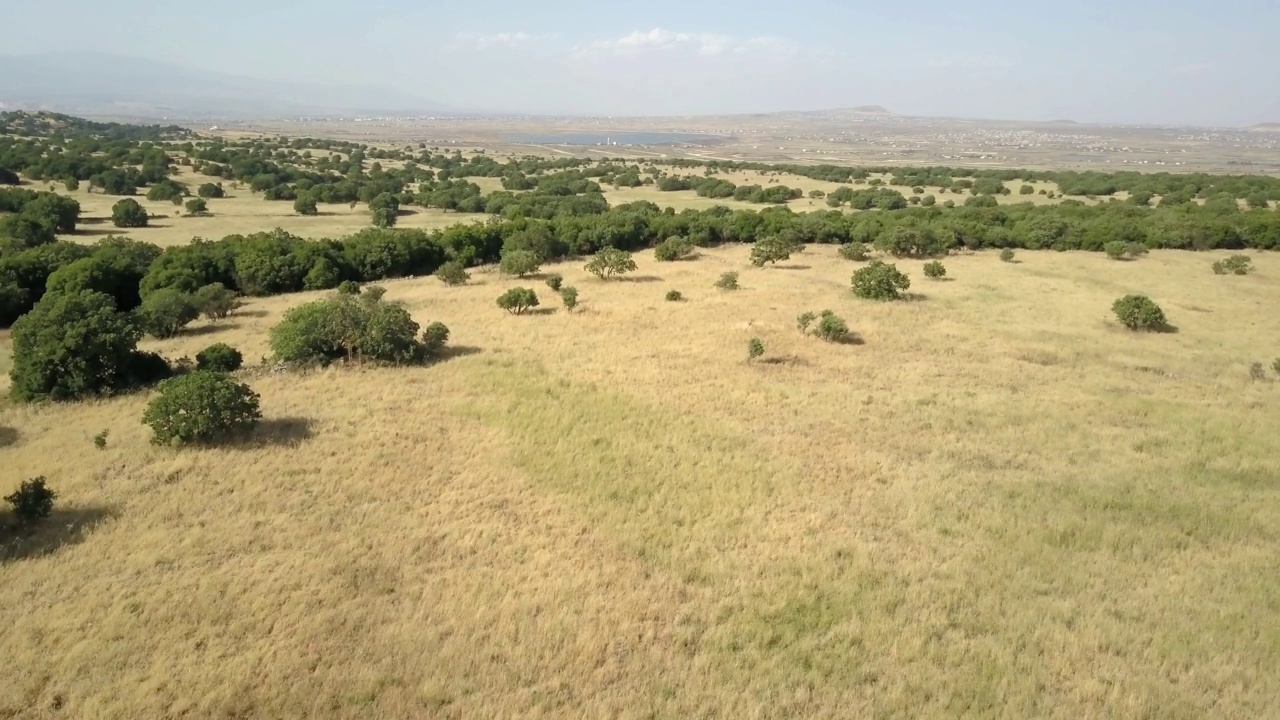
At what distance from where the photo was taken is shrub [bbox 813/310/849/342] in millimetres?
28078

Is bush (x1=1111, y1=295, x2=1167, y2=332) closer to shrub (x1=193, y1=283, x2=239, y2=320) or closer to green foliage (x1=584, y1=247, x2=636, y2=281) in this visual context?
green foliage (x1=584, y1=247, x2=636, y2=281)

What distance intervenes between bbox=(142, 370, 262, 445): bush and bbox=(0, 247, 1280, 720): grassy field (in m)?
0.78

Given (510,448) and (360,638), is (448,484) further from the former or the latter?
(360,638)

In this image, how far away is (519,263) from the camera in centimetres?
4062

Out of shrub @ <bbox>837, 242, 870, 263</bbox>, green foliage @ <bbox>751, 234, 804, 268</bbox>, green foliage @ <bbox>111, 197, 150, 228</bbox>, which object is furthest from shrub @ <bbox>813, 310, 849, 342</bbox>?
green foliage @ <bbox>111, 197, 150, 228</bbox>

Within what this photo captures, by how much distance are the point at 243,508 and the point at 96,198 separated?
211ft

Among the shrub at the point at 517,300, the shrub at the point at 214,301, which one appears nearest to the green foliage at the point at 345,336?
the shrub at the point at 517,300

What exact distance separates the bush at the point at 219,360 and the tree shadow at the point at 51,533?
1008 centimetres

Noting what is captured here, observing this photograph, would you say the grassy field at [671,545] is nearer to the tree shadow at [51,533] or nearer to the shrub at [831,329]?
the tree shadow at [51,533]

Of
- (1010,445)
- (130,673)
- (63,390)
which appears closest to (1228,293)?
(1010,445)

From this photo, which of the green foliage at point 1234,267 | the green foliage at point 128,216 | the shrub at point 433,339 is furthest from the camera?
the green foliage at point 128,216

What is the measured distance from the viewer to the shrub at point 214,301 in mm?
31531

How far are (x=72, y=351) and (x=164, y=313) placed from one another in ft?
28.0

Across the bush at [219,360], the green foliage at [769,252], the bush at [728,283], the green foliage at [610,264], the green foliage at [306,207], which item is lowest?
the bush at [219,360]
